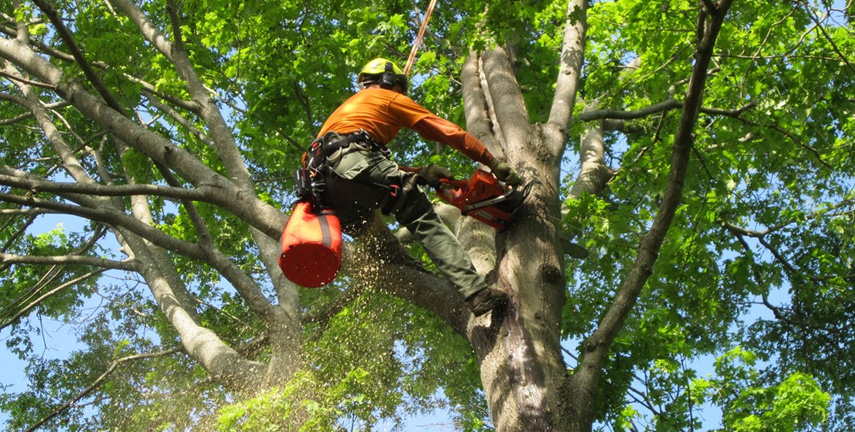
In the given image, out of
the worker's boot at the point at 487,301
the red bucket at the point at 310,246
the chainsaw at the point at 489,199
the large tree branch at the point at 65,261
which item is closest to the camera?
the worker's boot at the point at 487,301

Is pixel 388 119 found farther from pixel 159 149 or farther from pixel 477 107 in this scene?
pixel 159 149

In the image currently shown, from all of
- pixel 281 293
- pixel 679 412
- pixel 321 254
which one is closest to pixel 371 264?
pixel 321 254

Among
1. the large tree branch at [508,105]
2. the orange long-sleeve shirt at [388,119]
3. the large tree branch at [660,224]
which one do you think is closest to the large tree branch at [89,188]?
the orange long-sleeve shirt at [388,119]

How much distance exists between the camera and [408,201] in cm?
482

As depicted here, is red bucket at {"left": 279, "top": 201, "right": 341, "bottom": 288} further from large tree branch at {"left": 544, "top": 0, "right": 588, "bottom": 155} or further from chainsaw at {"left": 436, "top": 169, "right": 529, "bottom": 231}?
large tree branch at {"left": 544, "top": 0, "right": 588, "bottom": 155}

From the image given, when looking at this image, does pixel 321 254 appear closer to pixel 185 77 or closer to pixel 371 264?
pixel 371 264

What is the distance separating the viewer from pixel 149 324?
11.2 meters

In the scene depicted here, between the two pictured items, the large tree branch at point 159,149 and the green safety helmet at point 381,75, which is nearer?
the large tree branch at point 159,149

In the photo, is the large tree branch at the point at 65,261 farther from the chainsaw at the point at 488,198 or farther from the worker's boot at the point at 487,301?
the worker's boot at the point at 487,301

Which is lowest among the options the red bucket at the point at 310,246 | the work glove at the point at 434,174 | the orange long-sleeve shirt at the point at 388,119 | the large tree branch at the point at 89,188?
the red bucket at the point at 310,246

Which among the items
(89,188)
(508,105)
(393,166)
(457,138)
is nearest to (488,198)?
(457,138)

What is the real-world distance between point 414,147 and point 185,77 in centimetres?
541

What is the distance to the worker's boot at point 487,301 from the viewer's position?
14.1 feet

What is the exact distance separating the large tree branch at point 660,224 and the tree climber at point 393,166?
704 millimetres
